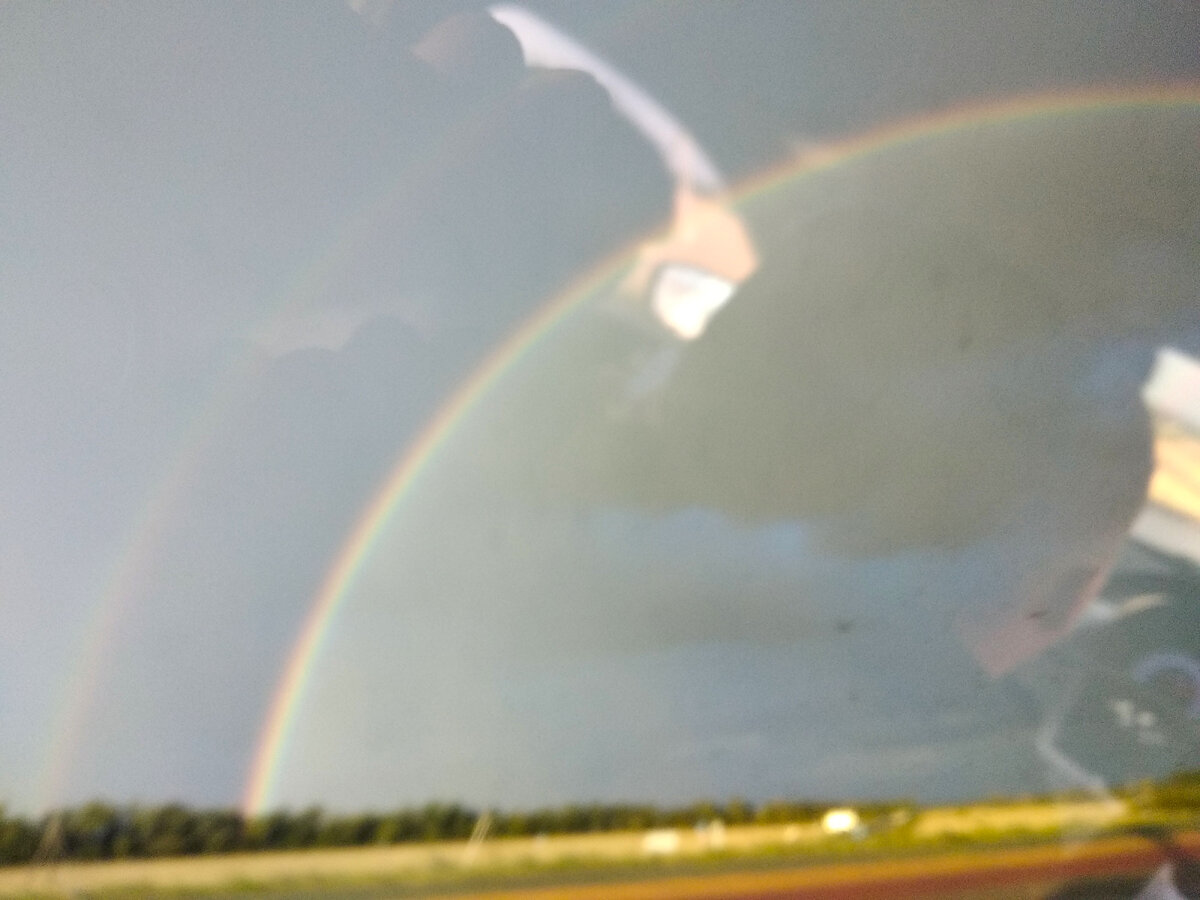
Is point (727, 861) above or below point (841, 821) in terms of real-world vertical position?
below

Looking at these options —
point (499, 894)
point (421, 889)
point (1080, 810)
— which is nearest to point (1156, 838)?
point (1080, 810)

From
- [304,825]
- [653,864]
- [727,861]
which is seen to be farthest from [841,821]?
[304,825]

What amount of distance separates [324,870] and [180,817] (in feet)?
3.39

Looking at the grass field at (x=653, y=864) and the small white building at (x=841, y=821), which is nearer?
the grass field at (x=653, y=864)

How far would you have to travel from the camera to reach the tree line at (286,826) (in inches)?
217

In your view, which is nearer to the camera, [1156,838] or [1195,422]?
[1156,838]

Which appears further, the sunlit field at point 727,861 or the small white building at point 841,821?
the small white building at point 841,821

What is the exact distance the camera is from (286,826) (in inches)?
222

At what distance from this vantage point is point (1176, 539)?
5.38 m

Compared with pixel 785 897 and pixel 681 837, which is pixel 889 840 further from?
pixel 681 837

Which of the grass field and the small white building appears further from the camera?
the small white building

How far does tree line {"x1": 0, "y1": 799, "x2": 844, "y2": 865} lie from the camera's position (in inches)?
217

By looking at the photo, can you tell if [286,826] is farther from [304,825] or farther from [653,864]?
[653,864]

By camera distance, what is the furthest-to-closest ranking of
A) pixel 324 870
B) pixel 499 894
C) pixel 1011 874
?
pixel 324 870 < pixel 499 894 < pixel 1011 874
